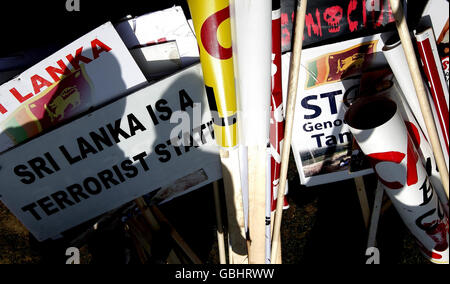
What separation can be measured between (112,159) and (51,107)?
341 mm

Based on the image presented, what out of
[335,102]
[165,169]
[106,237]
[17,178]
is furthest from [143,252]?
[335,102]

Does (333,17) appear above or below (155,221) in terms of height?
above

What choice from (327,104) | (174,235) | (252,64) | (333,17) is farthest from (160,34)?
(174,235)

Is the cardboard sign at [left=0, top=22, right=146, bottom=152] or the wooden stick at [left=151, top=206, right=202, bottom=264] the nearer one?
the cardboard sign at [left=0, top=22, right=146, bottom=152]

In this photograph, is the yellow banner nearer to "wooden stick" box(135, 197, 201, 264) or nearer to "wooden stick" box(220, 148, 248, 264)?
"wooden stick" box(220, 148, 248, 264)

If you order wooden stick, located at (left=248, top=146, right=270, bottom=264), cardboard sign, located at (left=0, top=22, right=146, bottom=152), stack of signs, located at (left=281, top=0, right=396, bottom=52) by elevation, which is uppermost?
cardboard sign, located at (left=0, top=22, right=146, bottom=152)

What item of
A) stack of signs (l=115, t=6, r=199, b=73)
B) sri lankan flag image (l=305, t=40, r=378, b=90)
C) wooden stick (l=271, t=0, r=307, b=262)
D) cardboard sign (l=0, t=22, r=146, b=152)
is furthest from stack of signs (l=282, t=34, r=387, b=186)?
cardboard sign (l=0, t=22, r=146, b=152)

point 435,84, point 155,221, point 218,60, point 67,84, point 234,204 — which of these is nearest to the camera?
point 218,60

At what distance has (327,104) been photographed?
5.54 ft

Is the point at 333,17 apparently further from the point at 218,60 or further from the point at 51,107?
the point at 51,107

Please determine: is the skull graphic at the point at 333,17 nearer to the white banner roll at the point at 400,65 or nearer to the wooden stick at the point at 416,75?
the white banner roll at the point at 400,65

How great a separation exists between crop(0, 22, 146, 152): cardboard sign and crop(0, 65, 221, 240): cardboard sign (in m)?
0.05

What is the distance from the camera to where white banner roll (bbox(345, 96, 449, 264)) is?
1436 millimetres
